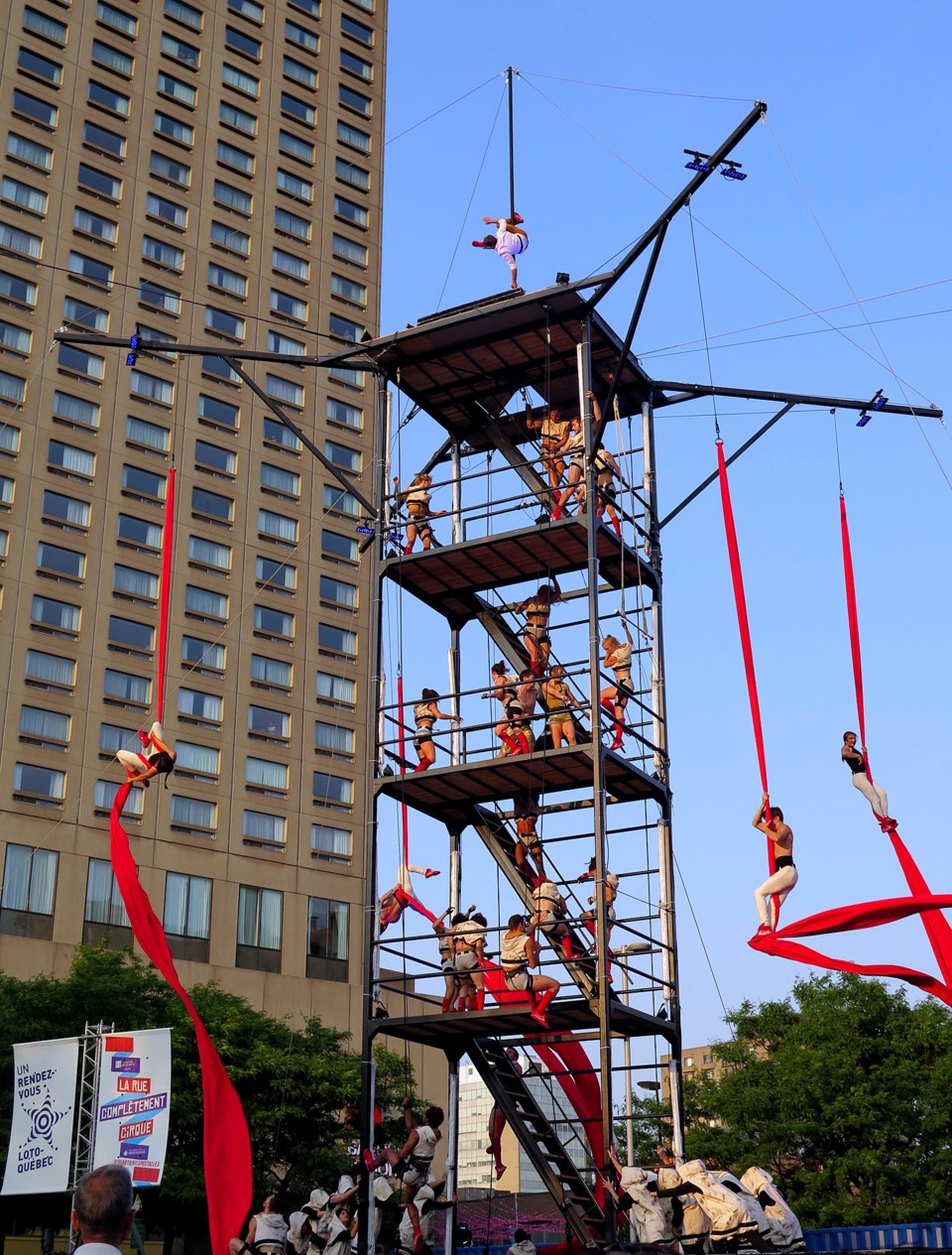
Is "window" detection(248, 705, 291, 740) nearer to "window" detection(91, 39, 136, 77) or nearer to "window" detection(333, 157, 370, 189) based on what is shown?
"window" detection(333, 157, 370, 189)

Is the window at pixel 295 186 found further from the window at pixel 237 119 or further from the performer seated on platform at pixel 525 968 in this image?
the performer seated on platform at pixel 525 968

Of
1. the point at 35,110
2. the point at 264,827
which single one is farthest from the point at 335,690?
the point at 35,110

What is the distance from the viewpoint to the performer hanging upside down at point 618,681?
21.0 meters

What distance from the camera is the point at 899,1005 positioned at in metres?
45.8

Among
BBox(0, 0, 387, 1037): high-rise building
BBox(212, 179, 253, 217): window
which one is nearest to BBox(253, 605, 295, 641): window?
BBox(0, 0, 387, 1037): high-rise building

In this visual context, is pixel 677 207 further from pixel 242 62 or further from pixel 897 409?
pixel 242 62

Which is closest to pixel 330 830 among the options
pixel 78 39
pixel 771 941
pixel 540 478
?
pixel 78 39

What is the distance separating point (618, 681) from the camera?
2147cm

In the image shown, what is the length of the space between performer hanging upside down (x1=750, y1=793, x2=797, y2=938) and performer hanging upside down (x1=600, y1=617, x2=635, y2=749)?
3.21 metres

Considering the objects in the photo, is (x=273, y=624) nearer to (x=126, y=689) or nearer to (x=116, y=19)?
(x=126, y=689)

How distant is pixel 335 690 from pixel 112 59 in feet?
99.9

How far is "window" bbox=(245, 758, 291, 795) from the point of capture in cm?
6344

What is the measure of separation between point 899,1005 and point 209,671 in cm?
3110

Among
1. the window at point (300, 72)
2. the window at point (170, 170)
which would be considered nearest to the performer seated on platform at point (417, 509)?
the window at point (170, 170)
